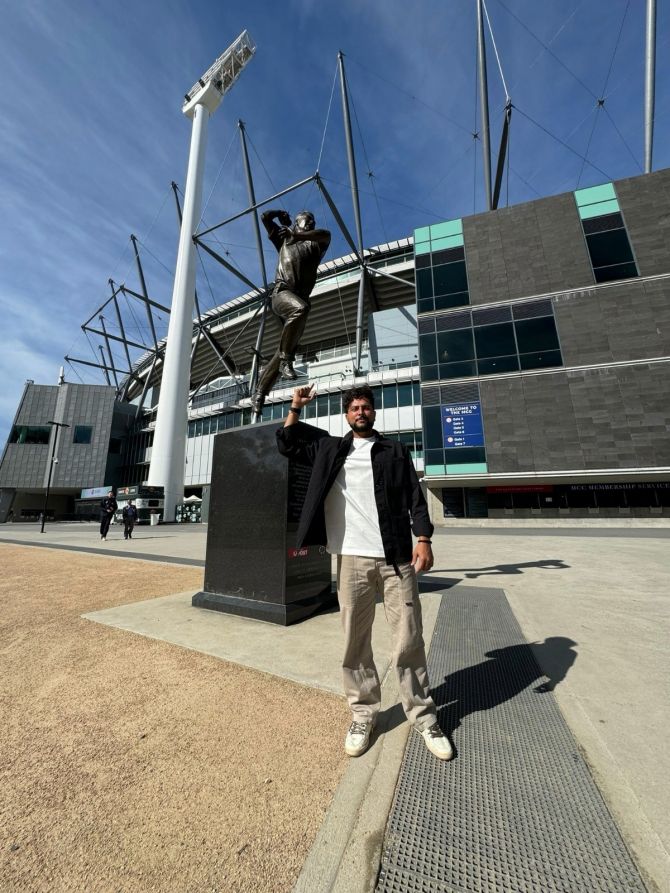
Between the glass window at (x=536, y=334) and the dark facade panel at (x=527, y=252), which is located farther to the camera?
the dark facade panel at (x=527, y=252)

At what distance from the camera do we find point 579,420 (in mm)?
21688

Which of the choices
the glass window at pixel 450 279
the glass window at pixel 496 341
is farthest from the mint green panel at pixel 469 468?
the glass window at pixel 450 279

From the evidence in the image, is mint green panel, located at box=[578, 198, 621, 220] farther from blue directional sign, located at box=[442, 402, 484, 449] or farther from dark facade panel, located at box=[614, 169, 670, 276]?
blue directional sign, located at box=[442, 402, 484, 449]

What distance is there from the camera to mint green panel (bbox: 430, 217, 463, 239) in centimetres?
2683

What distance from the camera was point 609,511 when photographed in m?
22.0

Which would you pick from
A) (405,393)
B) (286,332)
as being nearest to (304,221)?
(286,332)

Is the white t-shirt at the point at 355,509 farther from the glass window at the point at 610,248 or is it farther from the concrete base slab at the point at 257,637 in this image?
the glass window at the point at 610,248

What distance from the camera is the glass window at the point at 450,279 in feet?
84.0

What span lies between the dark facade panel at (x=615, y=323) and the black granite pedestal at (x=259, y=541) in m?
24.1

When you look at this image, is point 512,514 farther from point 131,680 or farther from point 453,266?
point 131,680

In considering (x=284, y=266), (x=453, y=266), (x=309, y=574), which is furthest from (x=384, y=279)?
(x=309, y=574)

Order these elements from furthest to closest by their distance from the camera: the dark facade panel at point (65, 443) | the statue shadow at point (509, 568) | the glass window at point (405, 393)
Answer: the dark facade panel at point (65, 443) < the glass window at point (405, 393) < the statue shadow at point (509, 568)

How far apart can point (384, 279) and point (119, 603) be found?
3566cm

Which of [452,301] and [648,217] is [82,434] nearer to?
[452,301]
